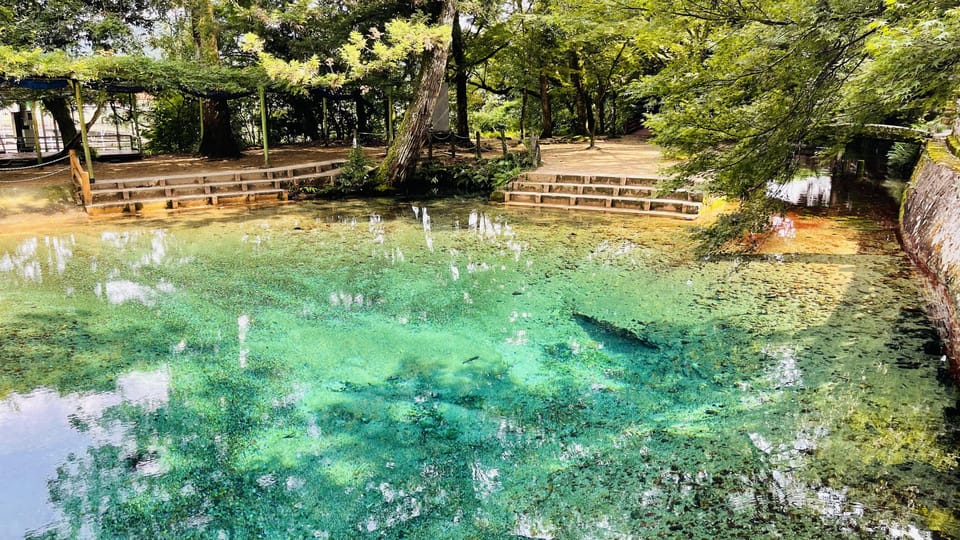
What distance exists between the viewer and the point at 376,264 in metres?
7.89

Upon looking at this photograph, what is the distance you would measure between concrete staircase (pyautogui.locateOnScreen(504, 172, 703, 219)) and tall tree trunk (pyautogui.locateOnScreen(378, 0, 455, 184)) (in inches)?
104


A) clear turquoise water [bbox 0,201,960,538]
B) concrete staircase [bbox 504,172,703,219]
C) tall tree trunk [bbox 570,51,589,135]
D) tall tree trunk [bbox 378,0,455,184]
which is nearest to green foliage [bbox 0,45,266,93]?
tall tree trunk [bbox 378,0,455,184]

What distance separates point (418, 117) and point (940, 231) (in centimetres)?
1007

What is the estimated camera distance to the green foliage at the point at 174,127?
17.4 meters

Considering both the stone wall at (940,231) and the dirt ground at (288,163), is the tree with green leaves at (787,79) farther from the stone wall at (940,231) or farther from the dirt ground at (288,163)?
the dirt ground at (288,163)

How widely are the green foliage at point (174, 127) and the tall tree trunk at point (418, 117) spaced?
7.65 metres

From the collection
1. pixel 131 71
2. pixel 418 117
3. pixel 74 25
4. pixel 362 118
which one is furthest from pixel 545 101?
pixel 74 25

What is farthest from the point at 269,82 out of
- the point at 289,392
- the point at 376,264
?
the point at 289,392

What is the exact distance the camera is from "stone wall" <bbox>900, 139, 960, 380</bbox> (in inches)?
209

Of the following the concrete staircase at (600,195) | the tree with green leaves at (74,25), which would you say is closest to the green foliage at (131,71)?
the tree with green leaves at (74,25)

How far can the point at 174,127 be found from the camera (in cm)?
1748

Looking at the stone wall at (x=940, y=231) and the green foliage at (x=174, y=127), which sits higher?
the green foliage at (x=174, y=127)

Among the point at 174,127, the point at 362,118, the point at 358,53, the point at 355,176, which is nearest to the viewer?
the point at 358,53

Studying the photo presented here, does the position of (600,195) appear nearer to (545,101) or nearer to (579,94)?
(545,101)
